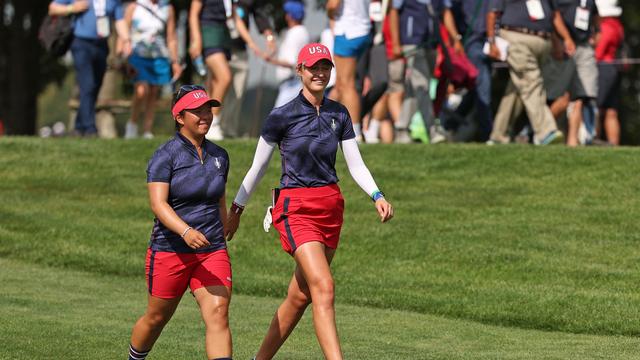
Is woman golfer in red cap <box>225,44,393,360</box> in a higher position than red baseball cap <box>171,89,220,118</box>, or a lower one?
lower

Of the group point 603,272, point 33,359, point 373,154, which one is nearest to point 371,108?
point 373,154

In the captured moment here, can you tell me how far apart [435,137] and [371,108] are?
166cm

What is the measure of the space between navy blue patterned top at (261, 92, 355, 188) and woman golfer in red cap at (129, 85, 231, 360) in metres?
0.43

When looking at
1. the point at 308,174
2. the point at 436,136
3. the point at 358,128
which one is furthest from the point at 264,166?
the point at 436,136

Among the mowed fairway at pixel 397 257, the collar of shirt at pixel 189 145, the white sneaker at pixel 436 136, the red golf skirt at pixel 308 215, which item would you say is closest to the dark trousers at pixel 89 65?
the mowed fairway at pixel 397 257

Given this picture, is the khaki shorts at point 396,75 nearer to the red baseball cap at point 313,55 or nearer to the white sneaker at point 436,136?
the white sneaker at point 436,136

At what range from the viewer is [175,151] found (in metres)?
8.27

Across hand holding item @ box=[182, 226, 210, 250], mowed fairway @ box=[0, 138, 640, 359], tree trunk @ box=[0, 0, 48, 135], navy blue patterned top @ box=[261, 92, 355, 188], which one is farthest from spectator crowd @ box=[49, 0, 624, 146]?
tree trunk @ box=[0, 0, 48, 135]

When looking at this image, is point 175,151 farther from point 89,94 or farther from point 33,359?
point 89,94

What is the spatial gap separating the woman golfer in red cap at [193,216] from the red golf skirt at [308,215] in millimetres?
414

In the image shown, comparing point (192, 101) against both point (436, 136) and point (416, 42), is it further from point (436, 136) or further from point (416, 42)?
point (436, 136)

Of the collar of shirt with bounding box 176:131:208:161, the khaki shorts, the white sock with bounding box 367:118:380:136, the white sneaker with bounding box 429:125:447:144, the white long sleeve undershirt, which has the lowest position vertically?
the white sneaker with bounding box 429:125:447:144

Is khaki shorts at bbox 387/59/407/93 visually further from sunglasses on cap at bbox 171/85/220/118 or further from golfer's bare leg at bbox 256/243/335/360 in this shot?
sunglasses on cap at bbox 171/85/220/118

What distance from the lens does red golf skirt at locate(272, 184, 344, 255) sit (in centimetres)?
856
